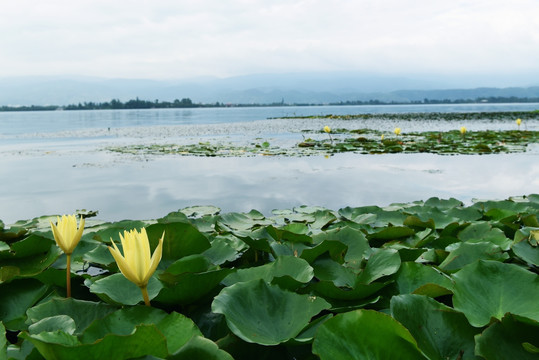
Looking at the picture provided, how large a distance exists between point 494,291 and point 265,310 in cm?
62

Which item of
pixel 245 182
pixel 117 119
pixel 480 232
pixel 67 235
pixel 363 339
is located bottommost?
pixel 245 182

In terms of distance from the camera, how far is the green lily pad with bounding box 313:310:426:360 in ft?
2.72

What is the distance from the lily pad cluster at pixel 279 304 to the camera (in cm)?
85

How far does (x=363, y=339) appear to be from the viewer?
86 cm

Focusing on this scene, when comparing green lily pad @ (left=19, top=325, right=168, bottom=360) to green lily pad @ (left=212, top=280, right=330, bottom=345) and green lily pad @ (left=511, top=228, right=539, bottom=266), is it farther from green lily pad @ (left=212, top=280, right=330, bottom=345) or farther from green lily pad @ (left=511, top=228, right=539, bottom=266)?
green lily pad @ (left=511, top=228, right=539, bottom=266)

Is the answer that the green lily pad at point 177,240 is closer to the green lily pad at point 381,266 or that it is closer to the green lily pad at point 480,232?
the green lily pad at point 381,266

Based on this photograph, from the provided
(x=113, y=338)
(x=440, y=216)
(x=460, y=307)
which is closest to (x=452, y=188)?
(x=440, y=216)

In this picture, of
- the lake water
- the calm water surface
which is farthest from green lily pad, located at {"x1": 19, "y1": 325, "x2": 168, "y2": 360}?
the calm water surface

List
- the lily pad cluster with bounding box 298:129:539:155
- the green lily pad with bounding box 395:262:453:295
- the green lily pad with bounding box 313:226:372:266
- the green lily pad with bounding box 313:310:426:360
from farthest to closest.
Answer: the lily pad cluster with bounding box 298:129:539:155 < the green lily pad with bounding box 313:226:372:266 < the green lily pad with bounding box 395:262:453:295 < the green lily pad with bounding box 313:310:426:360

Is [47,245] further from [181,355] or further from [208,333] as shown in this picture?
[181,355]

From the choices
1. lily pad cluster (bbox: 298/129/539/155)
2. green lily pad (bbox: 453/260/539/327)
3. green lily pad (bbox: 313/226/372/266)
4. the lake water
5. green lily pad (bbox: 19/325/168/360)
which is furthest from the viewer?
lily pad cluster (bbox: 298/129/539/155)

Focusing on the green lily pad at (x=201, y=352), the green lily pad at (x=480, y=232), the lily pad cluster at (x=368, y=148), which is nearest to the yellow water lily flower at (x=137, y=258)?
the green lily pad at (x=201, y=352)

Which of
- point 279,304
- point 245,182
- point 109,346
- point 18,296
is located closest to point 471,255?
point 279,304

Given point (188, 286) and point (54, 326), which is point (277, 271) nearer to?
point (188, 286)
